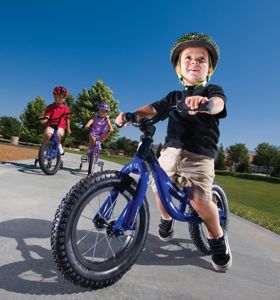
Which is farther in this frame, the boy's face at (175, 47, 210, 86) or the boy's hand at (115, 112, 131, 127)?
the boy's face at (175, 47, 210, 86)

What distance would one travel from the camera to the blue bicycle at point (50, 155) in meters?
7.14

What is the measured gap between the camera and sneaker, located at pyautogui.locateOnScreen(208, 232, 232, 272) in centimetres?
259

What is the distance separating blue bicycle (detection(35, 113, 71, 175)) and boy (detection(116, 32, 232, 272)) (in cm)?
481

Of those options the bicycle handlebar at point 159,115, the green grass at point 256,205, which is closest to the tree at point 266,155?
the green grass at point 256,205

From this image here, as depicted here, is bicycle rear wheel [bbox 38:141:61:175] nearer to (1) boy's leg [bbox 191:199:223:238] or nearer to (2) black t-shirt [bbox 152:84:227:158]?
(2) black t-shirt [bbox 152:84:227:158]

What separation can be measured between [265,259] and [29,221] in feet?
7.83

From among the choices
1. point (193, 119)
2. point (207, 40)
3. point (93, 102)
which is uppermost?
point (93, 102)

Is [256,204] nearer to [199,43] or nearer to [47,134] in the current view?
[47,134]

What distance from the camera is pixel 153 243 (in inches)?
124

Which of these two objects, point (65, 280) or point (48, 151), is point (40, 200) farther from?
point (48, 151)

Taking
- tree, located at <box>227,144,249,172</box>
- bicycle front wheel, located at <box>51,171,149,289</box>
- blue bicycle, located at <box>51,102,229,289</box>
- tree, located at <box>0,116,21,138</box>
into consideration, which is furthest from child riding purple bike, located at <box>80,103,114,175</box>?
tree, located at <box>0,116,21,138</box>

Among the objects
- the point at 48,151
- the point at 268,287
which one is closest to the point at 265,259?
the point at 268,287

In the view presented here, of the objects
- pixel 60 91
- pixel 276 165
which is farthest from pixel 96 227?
pixel 276 165

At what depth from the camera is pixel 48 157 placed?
24.7 feet
